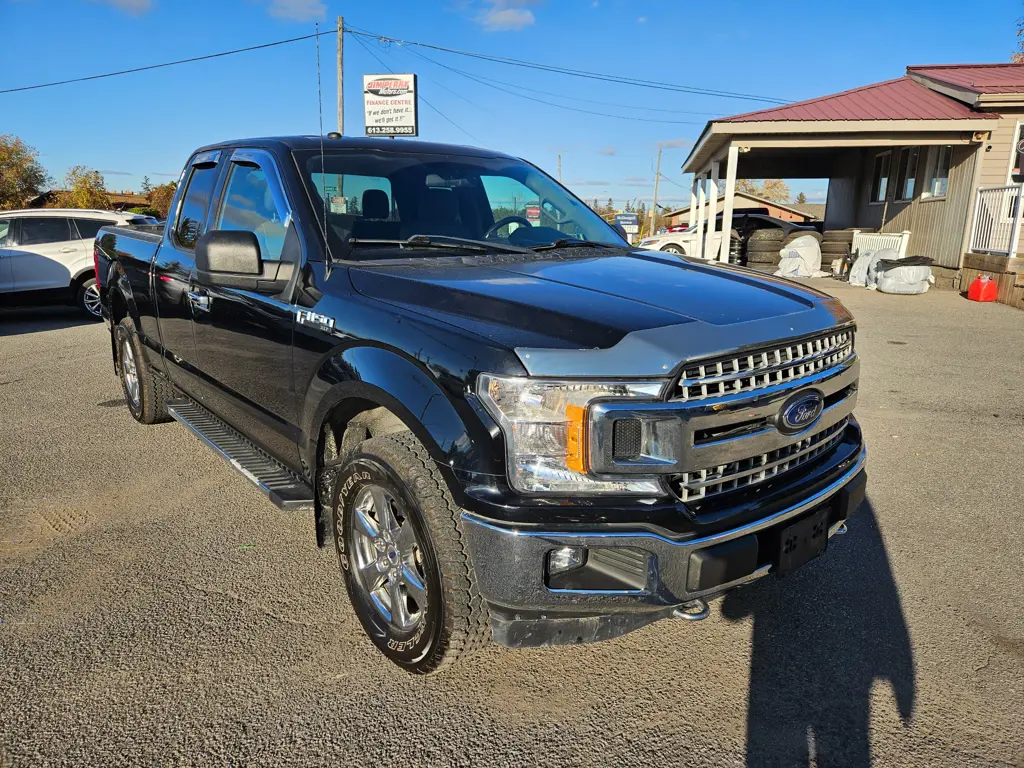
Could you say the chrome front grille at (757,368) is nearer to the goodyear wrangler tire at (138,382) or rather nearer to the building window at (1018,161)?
the goodyear wrangler tire at (138,382)

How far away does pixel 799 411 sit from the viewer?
2.41 m

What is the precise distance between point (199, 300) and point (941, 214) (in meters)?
16.3

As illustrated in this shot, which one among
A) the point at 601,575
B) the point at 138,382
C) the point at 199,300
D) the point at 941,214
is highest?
the point at 941,214

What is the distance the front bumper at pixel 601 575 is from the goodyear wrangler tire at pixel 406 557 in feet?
0.30

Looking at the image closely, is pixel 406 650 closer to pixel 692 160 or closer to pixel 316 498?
pixel 316 498

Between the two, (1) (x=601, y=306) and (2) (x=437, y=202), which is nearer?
(1) (x=601, y=306)

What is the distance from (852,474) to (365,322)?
188cm

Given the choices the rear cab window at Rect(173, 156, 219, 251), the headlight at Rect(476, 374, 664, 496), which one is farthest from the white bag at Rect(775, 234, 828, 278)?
the headlight at Rect(476, 374, 664, 496)

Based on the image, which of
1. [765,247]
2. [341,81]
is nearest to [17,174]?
[341,81]

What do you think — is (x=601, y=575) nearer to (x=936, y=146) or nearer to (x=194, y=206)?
(x=194, y=206)

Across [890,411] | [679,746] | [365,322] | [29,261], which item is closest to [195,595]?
[365,322]

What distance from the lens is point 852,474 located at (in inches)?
109

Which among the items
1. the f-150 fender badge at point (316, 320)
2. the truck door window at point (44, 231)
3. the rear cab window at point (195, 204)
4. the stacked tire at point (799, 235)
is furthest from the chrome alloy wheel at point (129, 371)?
the stacked tire at point (799, 235)

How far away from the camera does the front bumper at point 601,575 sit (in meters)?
2.11
